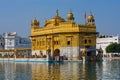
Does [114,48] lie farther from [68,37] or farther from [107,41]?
[68,37]

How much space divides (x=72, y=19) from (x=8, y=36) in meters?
46.2

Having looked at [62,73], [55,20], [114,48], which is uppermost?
[55,20]

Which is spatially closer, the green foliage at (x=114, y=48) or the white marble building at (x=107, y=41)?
the green foliage at (x=114, y=48)

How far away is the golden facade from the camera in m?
61.9

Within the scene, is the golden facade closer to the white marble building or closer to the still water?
the still water

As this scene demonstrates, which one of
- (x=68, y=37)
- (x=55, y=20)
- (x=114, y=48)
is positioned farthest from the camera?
(x=114, y=48)

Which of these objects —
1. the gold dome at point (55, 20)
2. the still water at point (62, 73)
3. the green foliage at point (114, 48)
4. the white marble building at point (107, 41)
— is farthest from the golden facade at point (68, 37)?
the white marble building at point (107, 41)

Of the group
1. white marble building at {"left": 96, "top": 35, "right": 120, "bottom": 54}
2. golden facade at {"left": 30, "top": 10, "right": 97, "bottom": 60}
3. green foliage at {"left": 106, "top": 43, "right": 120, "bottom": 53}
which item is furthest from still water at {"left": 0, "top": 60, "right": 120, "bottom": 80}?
white marble building at {"left": 96, "top": 35, "right": 120, "bottom": 54}

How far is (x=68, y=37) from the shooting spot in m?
62.8

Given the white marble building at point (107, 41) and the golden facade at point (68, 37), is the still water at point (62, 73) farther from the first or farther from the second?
the white marble building at point (107, 41)

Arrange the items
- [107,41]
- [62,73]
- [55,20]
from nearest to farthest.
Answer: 1. [62,73]
2. [55,20]
3. [107,41]

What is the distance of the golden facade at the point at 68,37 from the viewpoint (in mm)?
61875

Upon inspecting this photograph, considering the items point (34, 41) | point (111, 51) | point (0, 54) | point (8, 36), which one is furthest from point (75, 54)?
point (8, 36)

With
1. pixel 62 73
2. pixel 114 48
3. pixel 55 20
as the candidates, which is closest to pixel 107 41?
pixel 114 48
